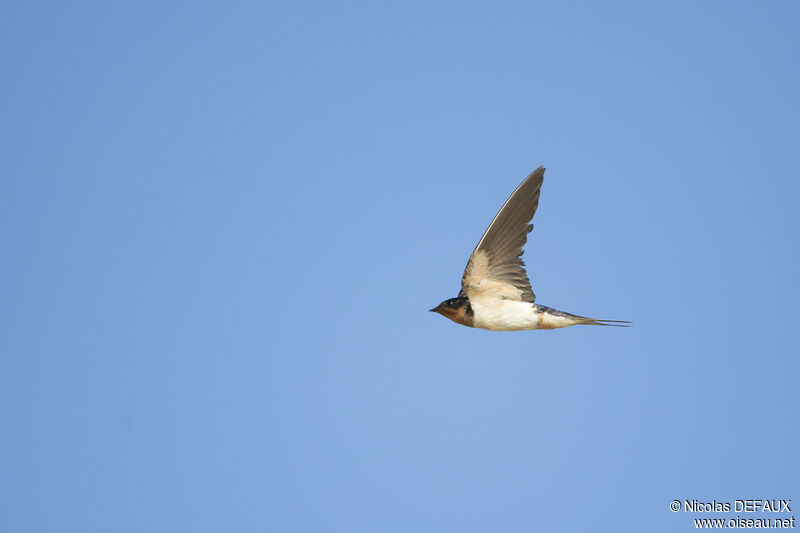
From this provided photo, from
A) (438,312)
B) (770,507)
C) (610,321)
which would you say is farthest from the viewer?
(770,507)

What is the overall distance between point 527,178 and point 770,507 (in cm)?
419

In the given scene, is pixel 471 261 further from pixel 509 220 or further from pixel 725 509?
pixel 725 509

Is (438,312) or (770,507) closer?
(438,312)

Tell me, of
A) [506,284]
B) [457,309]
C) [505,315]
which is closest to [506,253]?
[506,284]

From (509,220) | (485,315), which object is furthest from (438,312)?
(509,220)

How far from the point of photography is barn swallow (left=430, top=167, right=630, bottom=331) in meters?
7.51

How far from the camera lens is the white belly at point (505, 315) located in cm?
772

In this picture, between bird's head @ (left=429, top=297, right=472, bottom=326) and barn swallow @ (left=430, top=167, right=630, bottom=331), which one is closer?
barn swallow @ (left=430, top=167, right=630, bottom=331)

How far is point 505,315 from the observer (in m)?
7.75

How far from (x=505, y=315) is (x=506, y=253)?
0.55 m

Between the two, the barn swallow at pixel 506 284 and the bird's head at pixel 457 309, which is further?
the bird's head at pixel 457 309

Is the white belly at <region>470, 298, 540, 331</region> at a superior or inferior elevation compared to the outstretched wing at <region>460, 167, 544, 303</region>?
inferior

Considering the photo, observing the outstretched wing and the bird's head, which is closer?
the outstretched wing

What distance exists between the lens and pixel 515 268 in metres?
7.67
